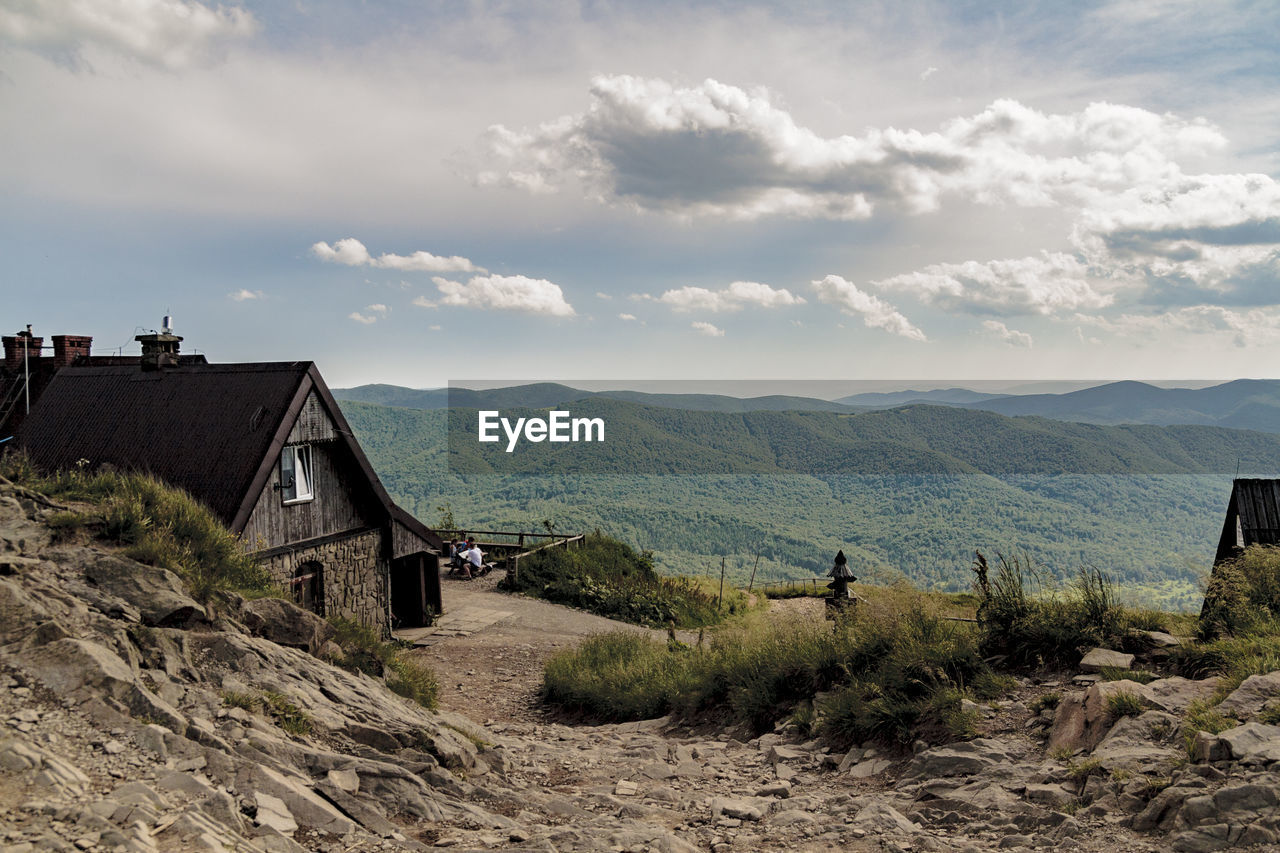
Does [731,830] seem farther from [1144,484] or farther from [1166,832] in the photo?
[1144,484]

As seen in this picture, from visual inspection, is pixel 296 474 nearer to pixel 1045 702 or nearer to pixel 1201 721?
pixel 1045 702

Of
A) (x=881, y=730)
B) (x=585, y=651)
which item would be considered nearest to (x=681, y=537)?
(x=585, y=651)

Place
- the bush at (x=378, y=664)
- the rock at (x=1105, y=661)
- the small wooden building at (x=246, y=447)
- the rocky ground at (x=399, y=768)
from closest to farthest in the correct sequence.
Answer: the rocky ground at (x=399, y=768), the rock at (x=1105, y=661), the bush at (x=378, y=664), the small wooden building at (x=246, y=447)

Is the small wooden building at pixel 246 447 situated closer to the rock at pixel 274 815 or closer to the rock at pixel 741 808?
the rock at pixel 274 815

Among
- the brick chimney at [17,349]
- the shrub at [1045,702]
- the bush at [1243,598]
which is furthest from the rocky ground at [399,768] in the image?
the brick chimney at [17,349]

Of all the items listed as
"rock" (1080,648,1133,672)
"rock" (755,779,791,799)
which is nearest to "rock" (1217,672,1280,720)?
"rock" (1080,648,1133,672)

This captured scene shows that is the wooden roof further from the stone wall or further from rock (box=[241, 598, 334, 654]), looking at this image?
rock (box=[241, 598, 334, 654])
